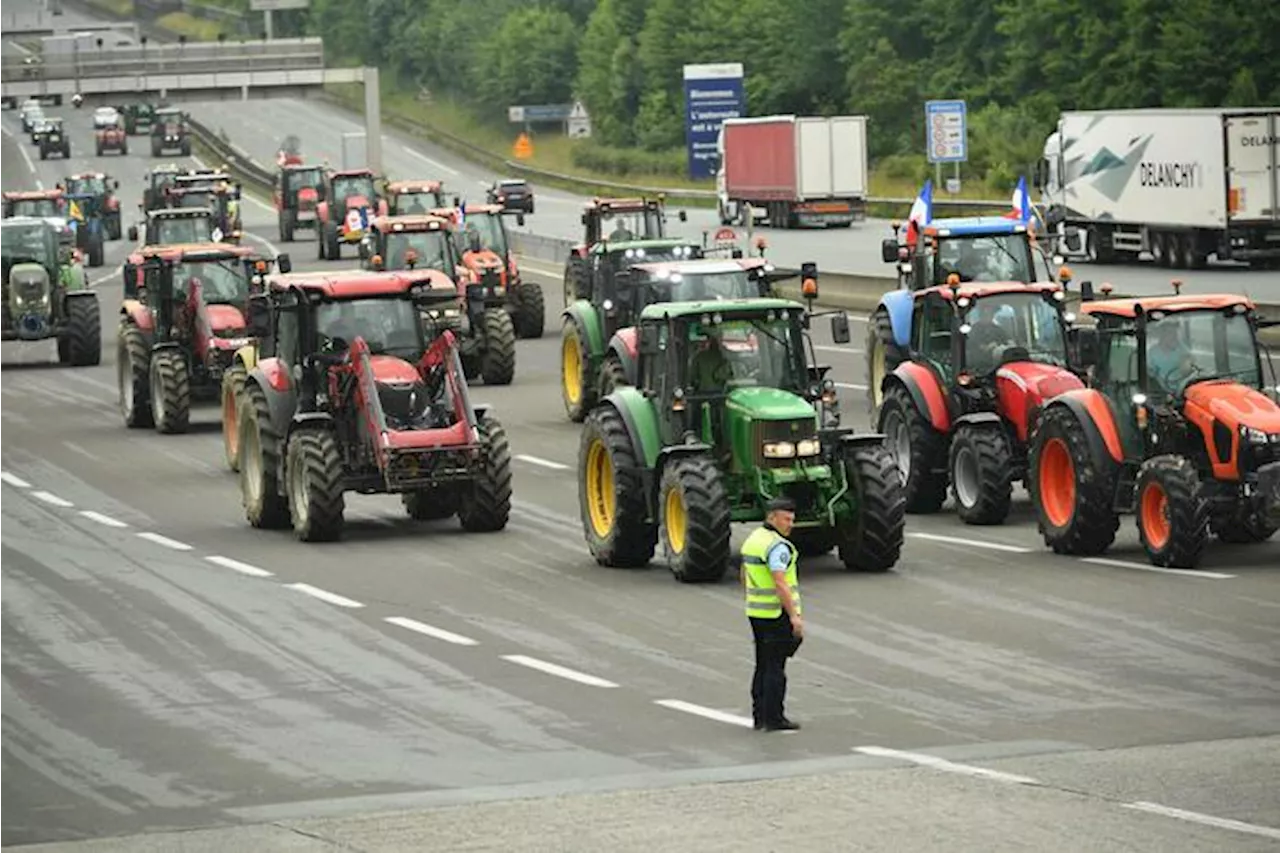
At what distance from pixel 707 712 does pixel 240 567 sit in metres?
9.26

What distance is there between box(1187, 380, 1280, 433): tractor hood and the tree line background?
7015cm

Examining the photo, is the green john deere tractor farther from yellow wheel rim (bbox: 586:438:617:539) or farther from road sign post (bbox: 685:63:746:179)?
road sign post (bbox: 685:63:746:179)

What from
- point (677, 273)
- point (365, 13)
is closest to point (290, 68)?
point (365, 13)

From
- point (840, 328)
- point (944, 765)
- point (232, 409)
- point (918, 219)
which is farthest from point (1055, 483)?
point (918, 219)

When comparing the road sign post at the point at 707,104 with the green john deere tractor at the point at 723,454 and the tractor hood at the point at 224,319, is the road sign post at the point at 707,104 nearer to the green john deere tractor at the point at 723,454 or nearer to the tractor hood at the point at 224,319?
the tractor hood at the point at 224,319

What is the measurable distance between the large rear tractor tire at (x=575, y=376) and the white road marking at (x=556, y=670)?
58.9 ft

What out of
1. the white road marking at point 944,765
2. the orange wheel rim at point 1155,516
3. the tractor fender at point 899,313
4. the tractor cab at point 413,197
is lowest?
the white road marking at point 944,765

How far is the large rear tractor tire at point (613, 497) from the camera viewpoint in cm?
2714

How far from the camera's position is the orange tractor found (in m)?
26.0

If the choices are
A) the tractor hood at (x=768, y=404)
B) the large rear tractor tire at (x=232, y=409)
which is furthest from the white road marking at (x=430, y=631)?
the large rear tractor tire at (x=232, y=409)

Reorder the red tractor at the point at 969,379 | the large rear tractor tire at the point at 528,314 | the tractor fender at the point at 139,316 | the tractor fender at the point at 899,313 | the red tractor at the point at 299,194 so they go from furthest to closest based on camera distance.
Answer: the red tractor at the point at 299,194
the large rear tractor tire at the point at 528,314
the tractor fender at the point at 139,316
the tractor fender at the point at 899,313
the red tractor at the point at 969,379

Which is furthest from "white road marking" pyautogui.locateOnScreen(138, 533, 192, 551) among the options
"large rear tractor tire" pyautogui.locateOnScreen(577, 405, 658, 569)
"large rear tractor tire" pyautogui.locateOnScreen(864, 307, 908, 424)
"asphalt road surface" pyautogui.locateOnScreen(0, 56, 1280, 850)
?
"large rear tractor tire" pyautogui.locateOnScreen(864, 307, 908, 424)

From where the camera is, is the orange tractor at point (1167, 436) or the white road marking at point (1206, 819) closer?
the white road marking at point (1206, 819)

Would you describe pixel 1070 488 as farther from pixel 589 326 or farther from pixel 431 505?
Result: pixel 589 326
